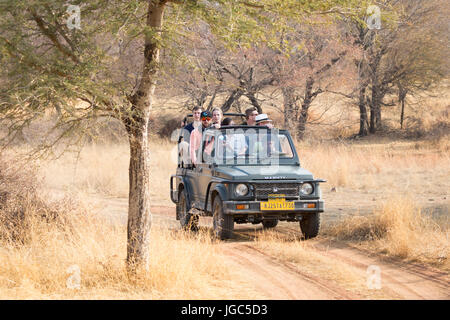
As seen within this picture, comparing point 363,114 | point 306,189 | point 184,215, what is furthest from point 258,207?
point 363,114

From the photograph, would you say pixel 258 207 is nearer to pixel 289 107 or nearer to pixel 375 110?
pixel 289 107

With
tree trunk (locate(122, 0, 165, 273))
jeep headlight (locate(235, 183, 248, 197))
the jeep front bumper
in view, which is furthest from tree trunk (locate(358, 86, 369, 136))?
tree trunk (locate(122, 0, 165, 273))

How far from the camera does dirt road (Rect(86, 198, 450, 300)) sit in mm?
6852

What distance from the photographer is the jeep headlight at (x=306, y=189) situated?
1016 cm

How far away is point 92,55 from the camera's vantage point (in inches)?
259

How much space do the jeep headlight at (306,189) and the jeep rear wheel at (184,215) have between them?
192 centimetres

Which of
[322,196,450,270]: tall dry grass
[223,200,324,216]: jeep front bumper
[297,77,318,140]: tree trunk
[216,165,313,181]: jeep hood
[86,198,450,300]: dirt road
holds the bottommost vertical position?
[86,198,450,300]: dirt road

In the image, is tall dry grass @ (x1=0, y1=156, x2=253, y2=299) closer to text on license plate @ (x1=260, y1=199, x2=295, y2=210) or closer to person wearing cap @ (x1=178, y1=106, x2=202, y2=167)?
text on license plate @ (x1=260, y1=199, x2=295, y2=210)

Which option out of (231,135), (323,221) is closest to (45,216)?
(231,135)

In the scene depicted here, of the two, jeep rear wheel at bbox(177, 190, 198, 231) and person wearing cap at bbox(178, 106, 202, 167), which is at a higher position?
person wearing cap at bbox(178, 106, 202, 167)

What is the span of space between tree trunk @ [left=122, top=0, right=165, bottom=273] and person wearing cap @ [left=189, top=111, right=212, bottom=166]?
15.0ft

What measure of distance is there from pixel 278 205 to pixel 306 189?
56 centimetres

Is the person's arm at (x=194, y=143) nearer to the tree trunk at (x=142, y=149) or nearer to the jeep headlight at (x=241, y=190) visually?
the jeep headlight at (x=241, y=190)
